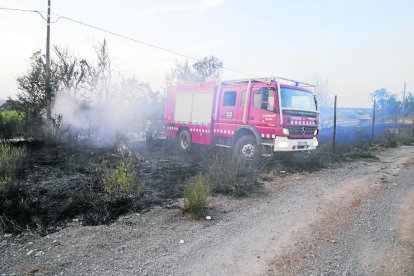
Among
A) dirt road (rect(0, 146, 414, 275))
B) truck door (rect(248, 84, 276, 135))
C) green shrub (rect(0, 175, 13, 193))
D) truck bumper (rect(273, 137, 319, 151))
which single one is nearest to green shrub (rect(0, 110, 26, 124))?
green shrub (rect(0, 175, 13, 193))

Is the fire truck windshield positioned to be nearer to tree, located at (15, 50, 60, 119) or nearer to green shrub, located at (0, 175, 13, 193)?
green shrub, located at (0, 175, 13, 193)

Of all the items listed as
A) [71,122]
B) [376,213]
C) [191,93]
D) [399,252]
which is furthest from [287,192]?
[71,122]

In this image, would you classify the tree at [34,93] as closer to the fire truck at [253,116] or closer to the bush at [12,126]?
the bush at [12,126]

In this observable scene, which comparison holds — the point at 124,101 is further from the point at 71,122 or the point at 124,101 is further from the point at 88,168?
the point at 88,168

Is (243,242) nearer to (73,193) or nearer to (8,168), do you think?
(73,193)

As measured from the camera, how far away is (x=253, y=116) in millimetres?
9445

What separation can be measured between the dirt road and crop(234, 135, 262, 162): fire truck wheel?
3193 mm

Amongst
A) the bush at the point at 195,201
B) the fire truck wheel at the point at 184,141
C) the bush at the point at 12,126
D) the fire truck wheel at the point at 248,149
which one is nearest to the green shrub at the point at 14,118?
the bush at the point at 12,126

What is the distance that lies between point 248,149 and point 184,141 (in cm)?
360

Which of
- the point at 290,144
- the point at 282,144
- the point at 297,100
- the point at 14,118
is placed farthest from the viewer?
the point at 14,118

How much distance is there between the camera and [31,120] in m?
13.0

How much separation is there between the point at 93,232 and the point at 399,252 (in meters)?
4.14

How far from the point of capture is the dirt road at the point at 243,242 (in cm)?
345

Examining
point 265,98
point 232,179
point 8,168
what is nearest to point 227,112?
point 265,98
